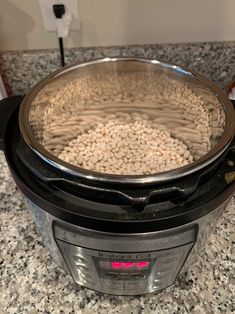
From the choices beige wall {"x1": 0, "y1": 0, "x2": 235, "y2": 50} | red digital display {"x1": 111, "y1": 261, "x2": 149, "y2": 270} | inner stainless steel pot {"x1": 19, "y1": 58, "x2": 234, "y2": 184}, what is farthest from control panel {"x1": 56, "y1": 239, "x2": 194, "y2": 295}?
beige wall {"x1": 0, "y1": 0, "x2": 235, "y2": 50}

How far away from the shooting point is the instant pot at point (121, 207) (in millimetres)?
496

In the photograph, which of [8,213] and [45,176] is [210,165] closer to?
[45,176]

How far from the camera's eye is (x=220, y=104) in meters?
0.66

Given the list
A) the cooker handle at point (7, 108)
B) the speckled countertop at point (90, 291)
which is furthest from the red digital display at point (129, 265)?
the cooker handle at point (7, 108)

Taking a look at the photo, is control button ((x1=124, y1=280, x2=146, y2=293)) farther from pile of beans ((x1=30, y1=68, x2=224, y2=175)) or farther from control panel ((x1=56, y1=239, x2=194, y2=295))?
pile of beans ((x1=30, y1=68, x2=224, y2=175))

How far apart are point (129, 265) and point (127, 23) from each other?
2.07ft

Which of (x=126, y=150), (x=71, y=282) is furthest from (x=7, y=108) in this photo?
(x=71, y=282)

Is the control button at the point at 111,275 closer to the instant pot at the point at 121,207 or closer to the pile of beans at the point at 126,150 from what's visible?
the instant pot at the point at 121,207

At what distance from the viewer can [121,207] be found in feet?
1.67

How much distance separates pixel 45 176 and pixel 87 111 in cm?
36

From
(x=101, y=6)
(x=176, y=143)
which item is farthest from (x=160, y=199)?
(x=101, y=6)

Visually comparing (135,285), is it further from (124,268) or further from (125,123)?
(125,123)

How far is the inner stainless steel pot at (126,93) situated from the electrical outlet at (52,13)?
Result: 0.63ft

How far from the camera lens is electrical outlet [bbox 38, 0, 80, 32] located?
2.75 ft
